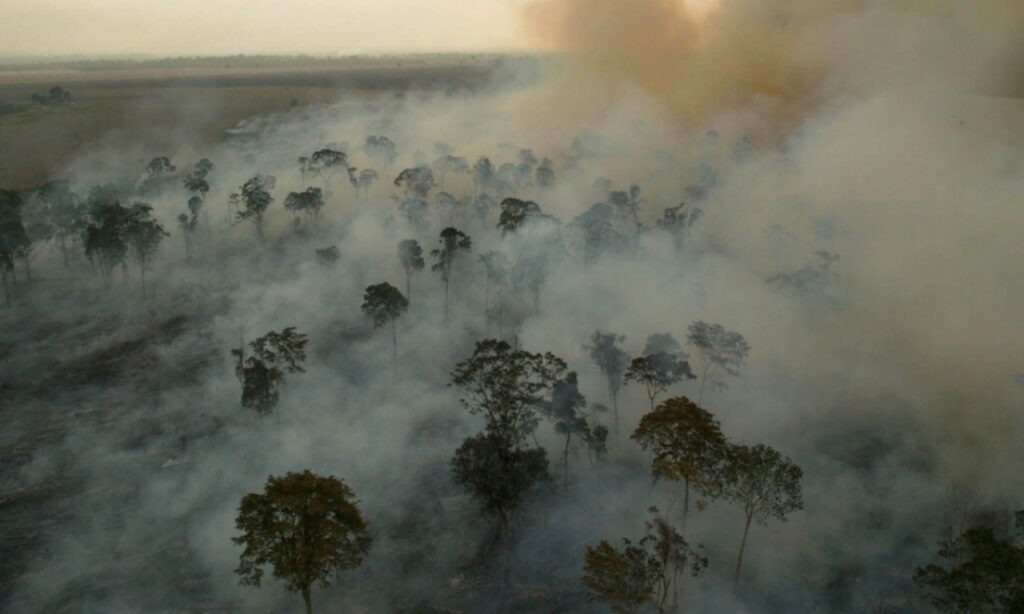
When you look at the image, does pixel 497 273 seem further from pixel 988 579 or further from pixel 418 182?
pixel 988 579

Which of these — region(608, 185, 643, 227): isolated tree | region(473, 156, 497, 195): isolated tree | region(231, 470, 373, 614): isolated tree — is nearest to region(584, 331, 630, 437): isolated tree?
region(231, 470, 373, 614): isolated tree

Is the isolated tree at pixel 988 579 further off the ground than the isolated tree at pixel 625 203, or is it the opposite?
the isolated tree at pixel 625 203

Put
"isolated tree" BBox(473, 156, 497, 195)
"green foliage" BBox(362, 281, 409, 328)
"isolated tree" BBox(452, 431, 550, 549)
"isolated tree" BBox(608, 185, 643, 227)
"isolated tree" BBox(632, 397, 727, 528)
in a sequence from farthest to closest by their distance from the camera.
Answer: "isolated tree" BBox(473, 156, 497, 195)
"isolated tree" BBox(608, 185, 643, 227)
"green foliage" BBox(362, 281, 409, 328)
"isolated tree" BBox(452, 431, 550, 549)
"isolated tree" BBox(632, 397, 727, 528)

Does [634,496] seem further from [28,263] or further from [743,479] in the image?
[28,263]

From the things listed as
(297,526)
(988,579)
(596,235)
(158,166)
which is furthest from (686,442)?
(158,166)

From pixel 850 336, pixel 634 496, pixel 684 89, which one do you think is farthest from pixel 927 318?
pixel 684 89

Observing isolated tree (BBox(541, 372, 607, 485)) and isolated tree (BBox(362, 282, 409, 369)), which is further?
isolated tree (BBox(362, 282, 409, 369))

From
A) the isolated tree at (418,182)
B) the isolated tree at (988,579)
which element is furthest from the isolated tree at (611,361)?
the isolated tree at (418,182)

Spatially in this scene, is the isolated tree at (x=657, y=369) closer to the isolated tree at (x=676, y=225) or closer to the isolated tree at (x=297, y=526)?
the isolated tree at (x=297, y=526)

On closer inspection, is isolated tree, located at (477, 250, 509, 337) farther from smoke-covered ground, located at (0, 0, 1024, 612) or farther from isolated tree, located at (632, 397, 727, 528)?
isolated tree, located at (632, 397, 727, 528)
